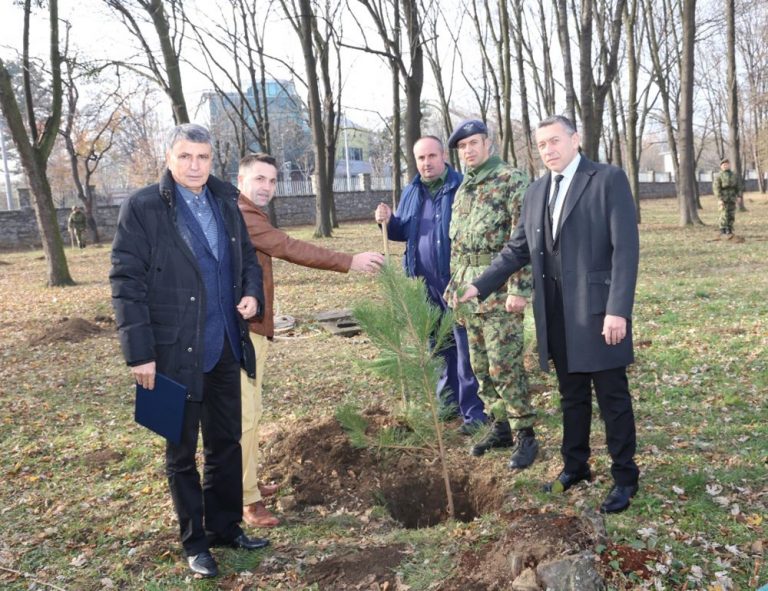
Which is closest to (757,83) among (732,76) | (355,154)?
(732,76)

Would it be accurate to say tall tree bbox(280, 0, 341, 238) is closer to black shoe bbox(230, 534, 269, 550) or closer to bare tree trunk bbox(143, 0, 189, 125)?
bare tree trunk bbox(143, 0, 189, 125)

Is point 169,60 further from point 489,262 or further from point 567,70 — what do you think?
point 489,262

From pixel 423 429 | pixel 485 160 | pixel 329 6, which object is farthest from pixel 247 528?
pixel 329 6

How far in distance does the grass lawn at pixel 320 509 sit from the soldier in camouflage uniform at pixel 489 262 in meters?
0.37

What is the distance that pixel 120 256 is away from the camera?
2752 millimetres

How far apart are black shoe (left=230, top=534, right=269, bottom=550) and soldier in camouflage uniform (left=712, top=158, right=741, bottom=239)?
47.1 ft

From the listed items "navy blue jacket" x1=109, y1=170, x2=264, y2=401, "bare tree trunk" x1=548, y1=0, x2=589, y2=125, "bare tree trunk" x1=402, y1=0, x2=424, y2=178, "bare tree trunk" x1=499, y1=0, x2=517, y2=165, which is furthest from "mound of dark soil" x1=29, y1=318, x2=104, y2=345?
"bare tree trunk" x1=499, y1=0, x2=517, y2=165

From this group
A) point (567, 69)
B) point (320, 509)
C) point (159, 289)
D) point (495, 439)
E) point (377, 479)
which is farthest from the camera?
point (567, 69)

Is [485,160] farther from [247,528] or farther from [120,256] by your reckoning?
[247,528]

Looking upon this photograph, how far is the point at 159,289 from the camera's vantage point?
2832 mm

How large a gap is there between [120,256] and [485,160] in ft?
7.40

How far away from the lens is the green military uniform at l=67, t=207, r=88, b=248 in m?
23.2

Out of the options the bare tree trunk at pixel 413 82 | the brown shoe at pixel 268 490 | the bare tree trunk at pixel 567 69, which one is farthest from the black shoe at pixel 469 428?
the bare tree trunk at pixel 413 82

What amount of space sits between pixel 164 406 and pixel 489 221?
2.18m
